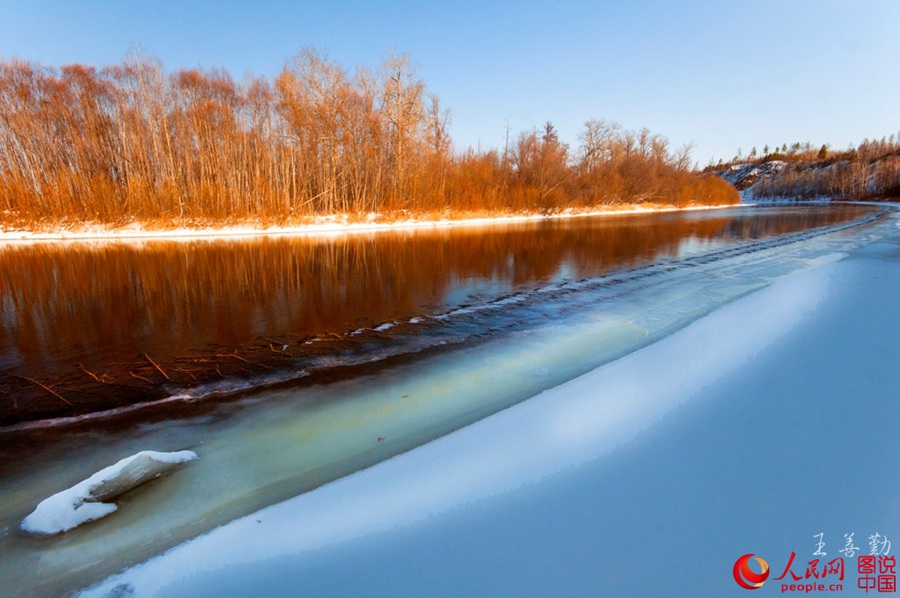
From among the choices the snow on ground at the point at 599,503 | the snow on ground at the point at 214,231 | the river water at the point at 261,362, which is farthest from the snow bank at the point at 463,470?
the snow on ground at the point at 214,231

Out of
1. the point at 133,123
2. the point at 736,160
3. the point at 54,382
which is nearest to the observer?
the point at 54,382

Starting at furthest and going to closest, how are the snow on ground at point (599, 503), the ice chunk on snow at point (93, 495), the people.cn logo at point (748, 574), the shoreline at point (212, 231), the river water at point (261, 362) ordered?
the shoreline at point (212, 231) < the river water at point (261, 362) < the ice chunk on snow at point (93, 495) < the snow on ground at point (599, 503) < the people.cn logo at point (748, 574)

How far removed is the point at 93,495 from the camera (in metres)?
2.70

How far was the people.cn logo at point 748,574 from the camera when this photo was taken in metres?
1.81

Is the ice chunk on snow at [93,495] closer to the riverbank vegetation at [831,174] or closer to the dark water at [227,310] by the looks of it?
the dark water at [227,310]

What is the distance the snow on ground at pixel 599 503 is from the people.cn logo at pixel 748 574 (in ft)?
0.09

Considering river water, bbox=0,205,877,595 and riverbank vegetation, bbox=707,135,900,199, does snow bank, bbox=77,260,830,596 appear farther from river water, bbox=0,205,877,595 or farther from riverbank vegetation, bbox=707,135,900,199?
riverbank vegetation, bbox=707,135,900,199

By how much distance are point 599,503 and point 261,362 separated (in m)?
4.43

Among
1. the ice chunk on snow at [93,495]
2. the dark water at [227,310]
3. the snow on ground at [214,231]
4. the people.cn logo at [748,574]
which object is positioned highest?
the snow on ground at [214,231]

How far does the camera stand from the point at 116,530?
98.7 inches

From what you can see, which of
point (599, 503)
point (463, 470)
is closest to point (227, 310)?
point (463, 470)

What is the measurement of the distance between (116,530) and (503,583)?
7.76 feet

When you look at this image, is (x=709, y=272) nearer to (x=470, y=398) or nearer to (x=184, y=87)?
(x=470, y=398)

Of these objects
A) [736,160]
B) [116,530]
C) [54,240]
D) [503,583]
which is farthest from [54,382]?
[736,160]
